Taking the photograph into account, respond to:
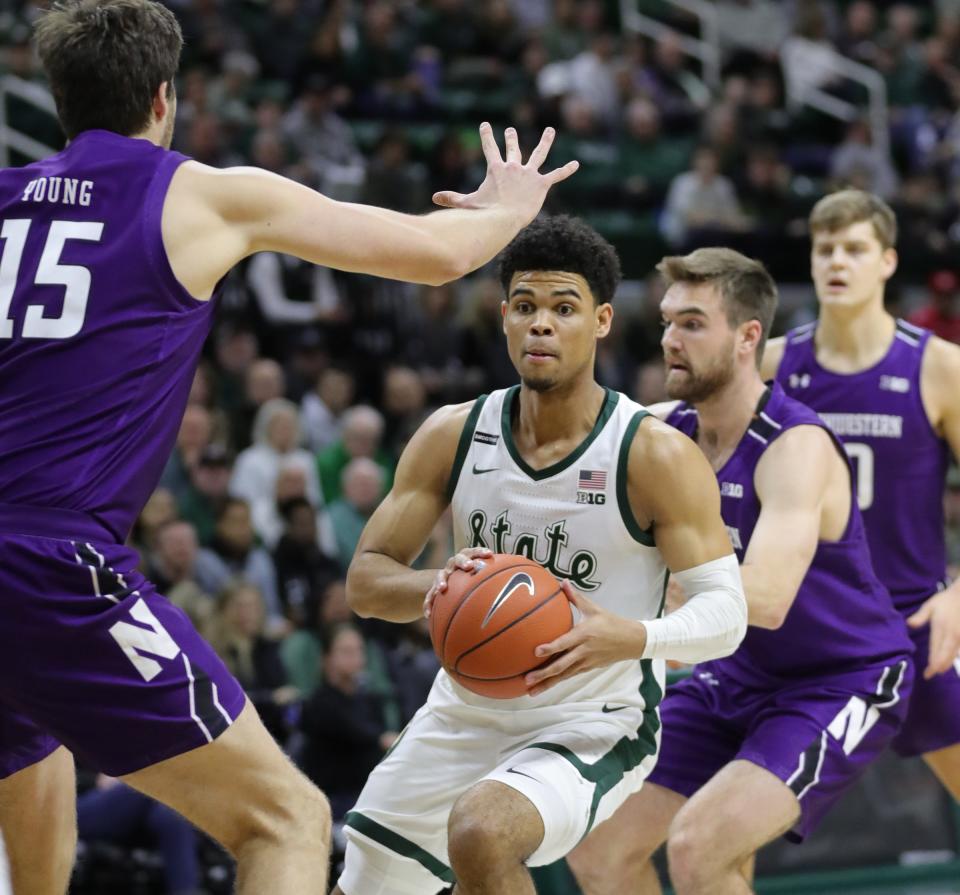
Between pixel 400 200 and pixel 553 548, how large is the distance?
7861 millimetres

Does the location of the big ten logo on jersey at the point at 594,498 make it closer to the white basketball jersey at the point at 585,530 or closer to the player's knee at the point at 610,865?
the white basketball jersey at the point at 585,530

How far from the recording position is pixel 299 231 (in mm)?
3791

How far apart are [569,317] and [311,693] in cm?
404

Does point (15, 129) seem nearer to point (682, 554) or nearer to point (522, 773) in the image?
point (682, 554)

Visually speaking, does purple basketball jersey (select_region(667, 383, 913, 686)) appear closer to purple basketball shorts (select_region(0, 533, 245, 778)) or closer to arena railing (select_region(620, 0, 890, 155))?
purple basketball shorts (select_region(0, 533, 245, 778))

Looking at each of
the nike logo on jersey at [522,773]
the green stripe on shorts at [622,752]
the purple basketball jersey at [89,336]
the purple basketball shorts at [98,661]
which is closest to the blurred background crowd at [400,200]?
the green stripe on shorts at [622,752]

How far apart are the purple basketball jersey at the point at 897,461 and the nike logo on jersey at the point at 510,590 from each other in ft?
7.59

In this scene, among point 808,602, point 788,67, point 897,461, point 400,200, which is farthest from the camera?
point 788,67

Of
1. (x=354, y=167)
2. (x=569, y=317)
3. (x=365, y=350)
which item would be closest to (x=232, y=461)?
(x=365, y=350)

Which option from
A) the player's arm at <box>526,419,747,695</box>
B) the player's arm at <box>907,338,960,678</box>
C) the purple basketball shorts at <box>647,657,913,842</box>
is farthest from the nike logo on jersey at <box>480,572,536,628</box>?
the player's arm at <box>907,338,960,678</box>

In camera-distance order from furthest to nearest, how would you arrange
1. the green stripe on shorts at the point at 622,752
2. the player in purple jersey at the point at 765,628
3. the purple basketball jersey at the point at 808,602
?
1. the purple basketball jersey at the point at 808,602
2. the player in purple jersey at the point at 765,628
3. the green stripe on shorts at the point at 622,752

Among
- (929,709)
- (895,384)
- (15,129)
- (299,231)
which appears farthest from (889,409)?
(15,129)

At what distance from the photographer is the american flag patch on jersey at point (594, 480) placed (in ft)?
15.0

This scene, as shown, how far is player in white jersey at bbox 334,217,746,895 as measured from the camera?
4453 mm
